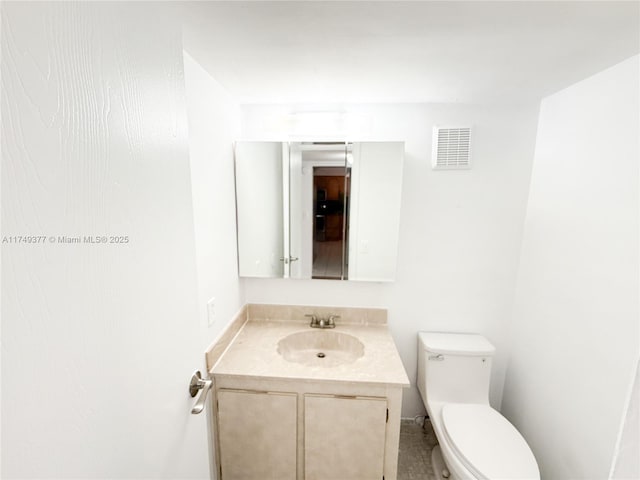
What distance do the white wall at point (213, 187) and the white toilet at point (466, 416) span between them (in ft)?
3.99

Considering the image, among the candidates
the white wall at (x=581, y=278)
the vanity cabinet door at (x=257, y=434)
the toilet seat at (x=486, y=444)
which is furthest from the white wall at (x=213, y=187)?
the white wall at (x=581, y=278)

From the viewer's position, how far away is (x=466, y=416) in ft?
4.70

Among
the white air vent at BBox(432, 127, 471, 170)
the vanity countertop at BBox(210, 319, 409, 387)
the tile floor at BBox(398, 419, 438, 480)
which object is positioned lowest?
the tile floor at BBox(398, 419, 438, 480)

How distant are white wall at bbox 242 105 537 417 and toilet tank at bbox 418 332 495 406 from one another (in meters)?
0.17

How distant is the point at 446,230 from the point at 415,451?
1395mm

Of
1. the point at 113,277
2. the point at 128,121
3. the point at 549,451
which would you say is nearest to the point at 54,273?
the point at 113,277

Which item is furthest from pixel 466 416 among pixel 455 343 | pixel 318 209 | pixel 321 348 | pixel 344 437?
pixel 318 209

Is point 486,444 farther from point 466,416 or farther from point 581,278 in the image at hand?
point 581,278

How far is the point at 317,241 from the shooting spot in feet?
5.39

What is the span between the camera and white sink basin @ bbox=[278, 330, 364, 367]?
1589mm

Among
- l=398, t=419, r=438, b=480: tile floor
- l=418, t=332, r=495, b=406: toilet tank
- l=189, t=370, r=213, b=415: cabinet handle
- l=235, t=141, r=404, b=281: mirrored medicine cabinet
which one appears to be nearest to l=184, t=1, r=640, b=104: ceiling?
l=235, t=141, r=404, b=281: mirrored medicine cabinet

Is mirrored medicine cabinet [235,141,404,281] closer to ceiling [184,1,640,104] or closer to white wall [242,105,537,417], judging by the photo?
white wall [242,105,537,417]

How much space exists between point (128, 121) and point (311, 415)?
1.35 m

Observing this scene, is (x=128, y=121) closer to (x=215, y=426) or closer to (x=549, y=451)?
(x=215, y=426)
